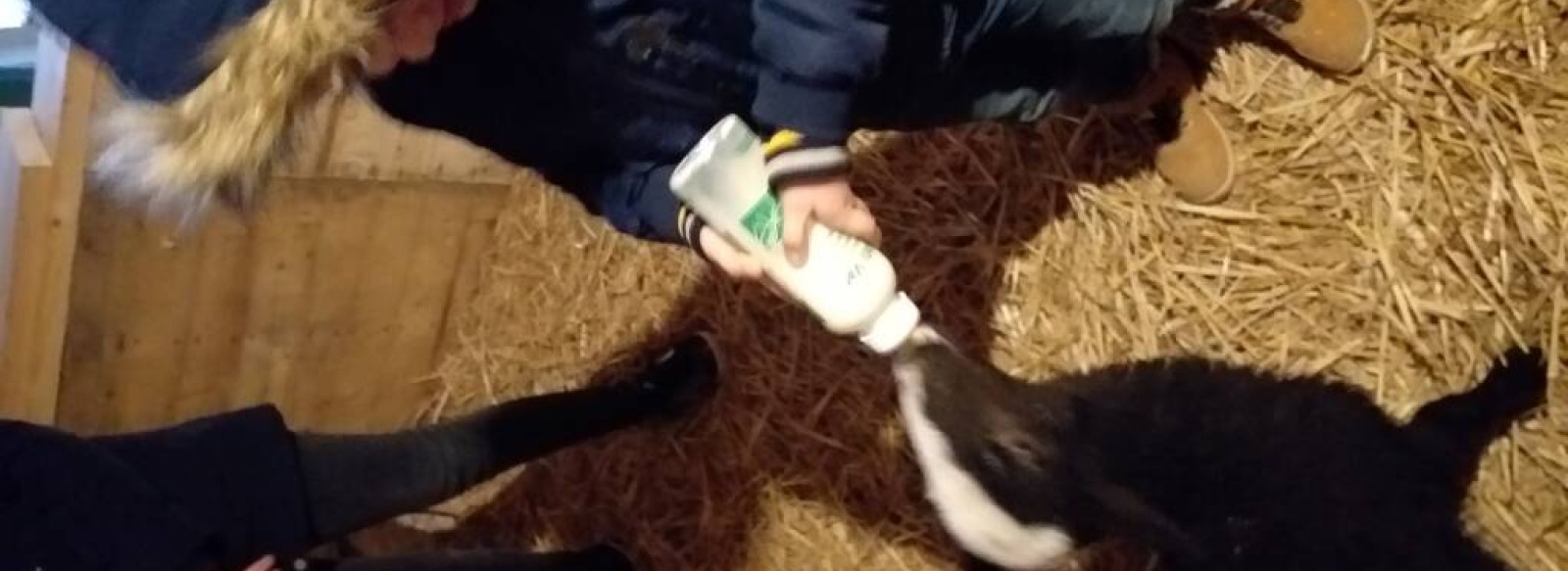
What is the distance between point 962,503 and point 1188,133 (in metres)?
0.48

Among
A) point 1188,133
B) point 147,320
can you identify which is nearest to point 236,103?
point 1188,133

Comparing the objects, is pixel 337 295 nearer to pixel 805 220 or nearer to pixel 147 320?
pixel 147 320

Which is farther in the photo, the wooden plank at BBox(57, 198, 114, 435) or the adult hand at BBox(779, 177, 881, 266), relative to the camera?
the wooden plank at BBox(57, 198, 114, 435)

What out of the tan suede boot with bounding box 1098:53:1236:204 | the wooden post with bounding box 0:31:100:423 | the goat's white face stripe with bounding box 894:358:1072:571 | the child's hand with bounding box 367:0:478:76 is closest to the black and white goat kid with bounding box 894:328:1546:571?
the goat's white face stripe with bounding box 894:358:1072:571

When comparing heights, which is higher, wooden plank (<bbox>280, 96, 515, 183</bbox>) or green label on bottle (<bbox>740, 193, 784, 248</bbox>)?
green label on bottle (<bbox>740, 193, 784, 248</bbox>)

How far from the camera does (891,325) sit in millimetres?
1088

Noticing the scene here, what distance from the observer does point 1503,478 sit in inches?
52.6

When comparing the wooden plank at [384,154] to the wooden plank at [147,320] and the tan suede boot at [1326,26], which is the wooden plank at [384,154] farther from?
the tan suede boot at [1326,26]

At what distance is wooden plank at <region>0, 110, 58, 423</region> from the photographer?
5.48ft

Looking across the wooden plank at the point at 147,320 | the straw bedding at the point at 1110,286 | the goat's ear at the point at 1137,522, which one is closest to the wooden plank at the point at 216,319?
the wooden plank at the point at 147,320

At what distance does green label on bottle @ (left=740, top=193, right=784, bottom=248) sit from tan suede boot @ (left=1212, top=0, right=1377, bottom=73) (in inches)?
20.0

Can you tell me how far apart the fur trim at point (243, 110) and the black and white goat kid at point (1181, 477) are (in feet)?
1.50

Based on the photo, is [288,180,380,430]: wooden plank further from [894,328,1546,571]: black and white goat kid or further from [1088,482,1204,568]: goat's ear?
[1088,482,1204,568]: goat's ear

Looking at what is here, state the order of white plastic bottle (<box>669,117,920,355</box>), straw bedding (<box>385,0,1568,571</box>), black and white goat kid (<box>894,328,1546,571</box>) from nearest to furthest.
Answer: white plastic bottle (<box>669,117,920,355</box>)
black and white goat kid (<box>894,328,1546,571</box>)
straw bedding (<box>385,0,1568,571</box>)
